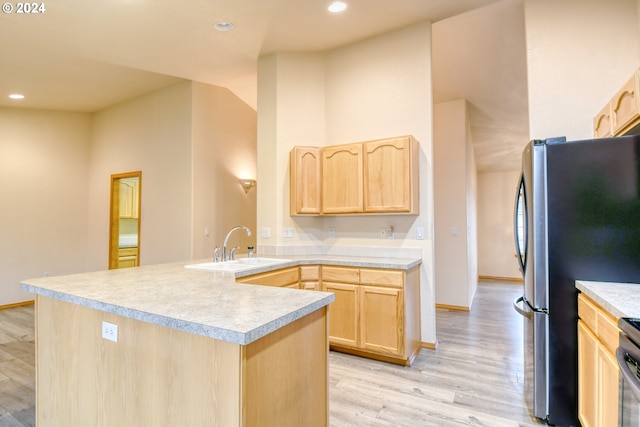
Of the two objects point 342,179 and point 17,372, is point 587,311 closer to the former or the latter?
point 342,179

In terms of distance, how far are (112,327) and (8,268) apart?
5144 mm

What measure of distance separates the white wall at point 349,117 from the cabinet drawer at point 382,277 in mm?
556

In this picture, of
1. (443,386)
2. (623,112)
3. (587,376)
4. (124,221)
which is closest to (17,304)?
(124,221)

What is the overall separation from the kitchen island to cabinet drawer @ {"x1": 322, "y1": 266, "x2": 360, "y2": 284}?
1471 millimetres

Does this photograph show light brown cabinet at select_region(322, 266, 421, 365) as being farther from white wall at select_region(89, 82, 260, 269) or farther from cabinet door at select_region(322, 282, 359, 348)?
white wall at select_region(89, 82, 260, 269)

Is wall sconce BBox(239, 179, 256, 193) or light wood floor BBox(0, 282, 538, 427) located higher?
wall sconce BBox(239, 179, 256, 193)

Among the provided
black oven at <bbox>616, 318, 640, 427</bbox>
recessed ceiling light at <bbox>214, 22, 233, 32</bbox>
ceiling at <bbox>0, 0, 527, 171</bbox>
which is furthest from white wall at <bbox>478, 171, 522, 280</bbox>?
black oven at <bbox>616, 318, 640, 427</bbox>

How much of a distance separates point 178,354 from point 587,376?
6.76 ft

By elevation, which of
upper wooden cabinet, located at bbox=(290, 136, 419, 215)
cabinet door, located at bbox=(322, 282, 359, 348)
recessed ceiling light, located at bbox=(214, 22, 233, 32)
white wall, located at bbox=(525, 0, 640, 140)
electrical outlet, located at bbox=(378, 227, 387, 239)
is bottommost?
cabinet door, located at bbox=(322, 282, 359, 348)

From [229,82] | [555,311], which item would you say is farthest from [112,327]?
[229,82]

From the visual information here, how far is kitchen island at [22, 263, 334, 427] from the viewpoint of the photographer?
3.65ft

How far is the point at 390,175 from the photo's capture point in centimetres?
320

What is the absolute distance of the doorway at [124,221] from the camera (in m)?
5.24

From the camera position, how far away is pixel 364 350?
3002 mm
